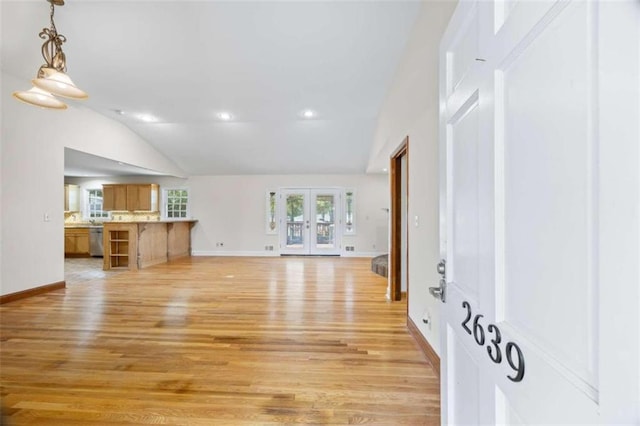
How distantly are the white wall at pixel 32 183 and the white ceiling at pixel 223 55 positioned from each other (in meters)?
0.42

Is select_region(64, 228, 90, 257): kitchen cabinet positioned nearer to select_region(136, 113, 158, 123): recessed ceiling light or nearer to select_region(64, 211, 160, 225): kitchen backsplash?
select_region(64, 211, 160, 225): kitchen backsplash

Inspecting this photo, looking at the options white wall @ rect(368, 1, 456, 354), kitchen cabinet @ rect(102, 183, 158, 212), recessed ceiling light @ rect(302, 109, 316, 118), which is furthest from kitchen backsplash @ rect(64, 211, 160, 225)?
white wall @ rect(368, 1, 456, 354)

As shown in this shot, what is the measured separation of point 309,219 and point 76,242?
616cm

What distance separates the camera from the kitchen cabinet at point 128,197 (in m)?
7.88

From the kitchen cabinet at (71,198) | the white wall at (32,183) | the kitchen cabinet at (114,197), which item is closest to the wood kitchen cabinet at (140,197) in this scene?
the kitchen cabinet at (114,197)

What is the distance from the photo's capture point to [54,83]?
2.17 m

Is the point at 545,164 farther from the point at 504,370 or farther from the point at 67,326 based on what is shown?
the point at 67,326

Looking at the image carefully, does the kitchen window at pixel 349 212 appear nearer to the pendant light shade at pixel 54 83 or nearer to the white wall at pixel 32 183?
the white wall at pixel 32 183

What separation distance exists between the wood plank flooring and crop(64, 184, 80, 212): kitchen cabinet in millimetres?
5370

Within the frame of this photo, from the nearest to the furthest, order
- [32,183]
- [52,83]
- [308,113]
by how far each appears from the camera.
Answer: [52,83]
[32,183]
[308,113]

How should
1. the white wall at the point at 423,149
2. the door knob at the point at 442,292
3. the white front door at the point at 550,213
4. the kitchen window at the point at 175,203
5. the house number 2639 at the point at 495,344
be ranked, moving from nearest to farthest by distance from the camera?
the white front door at the point at 550,213, the house number 2639 at the point at 495,344, the door knob at the point at 442,292, the white wall at the point at 423,149, the kitchen window at the point at 175,203

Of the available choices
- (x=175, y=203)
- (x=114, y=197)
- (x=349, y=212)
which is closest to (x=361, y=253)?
(x=349, y=212)

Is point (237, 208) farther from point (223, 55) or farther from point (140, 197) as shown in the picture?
point (223, 55)

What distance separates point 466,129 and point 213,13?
287 centimetres
